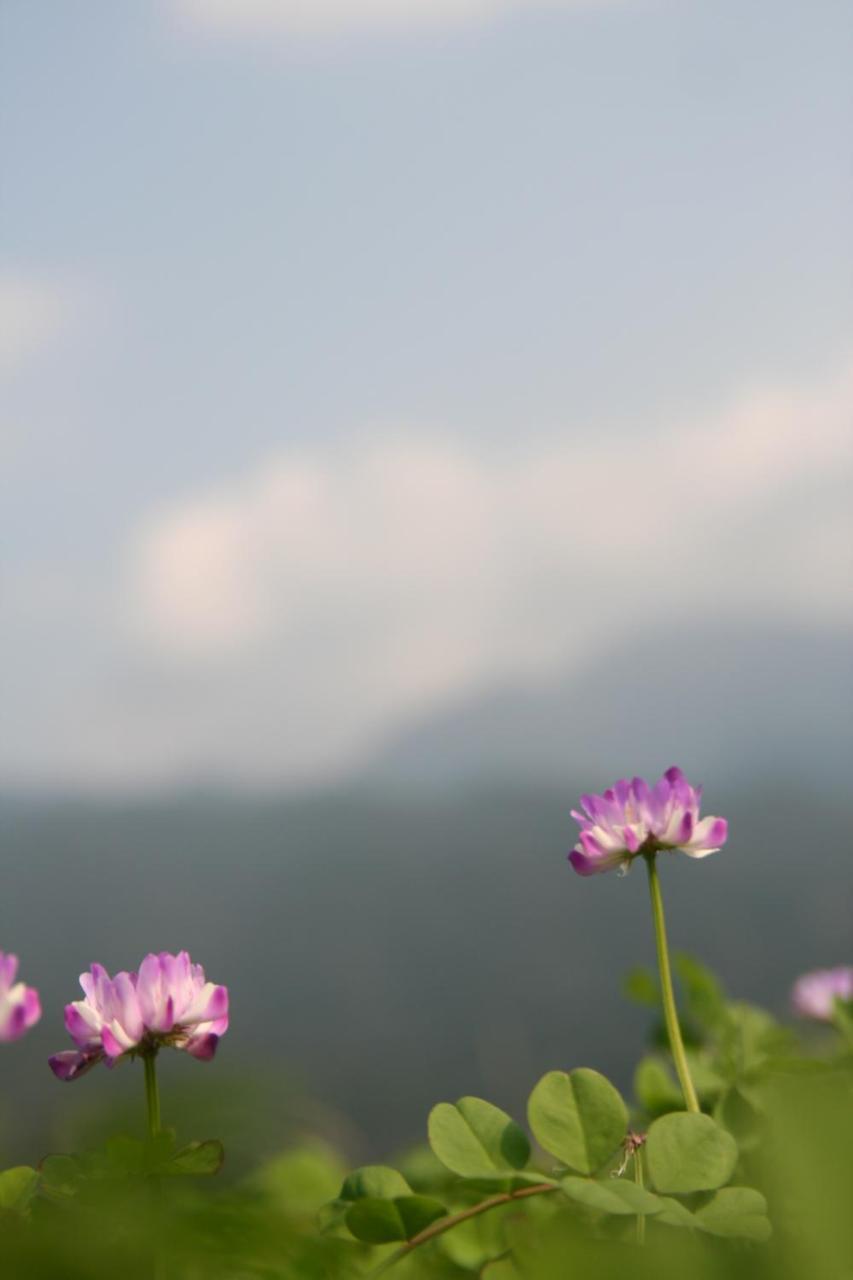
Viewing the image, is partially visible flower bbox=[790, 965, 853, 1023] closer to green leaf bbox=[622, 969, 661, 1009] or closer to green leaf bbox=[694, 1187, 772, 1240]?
green leaf bbox=[622, 969, 661, 1009]

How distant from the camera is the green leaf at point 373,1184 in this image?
0.79 metres

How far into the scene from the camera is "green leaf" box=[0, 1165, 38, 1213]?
74cm

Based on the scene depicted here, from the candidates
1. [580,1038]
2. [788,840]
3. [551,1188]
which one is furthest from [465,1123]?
[788,840]

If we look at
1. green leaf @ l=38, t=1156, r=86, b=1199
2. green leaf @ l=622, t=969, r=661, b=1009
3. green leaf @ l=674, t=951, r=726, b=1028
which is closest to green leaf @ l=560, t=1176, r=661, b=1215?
green leaf @ l=38, t=1156, r=86, b=1199

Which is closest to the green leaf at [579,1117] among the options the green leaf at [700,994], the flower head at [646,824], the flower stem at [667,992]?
the flower stem at [667,992]

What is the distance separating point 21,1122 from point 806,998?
→ 76.5 inches

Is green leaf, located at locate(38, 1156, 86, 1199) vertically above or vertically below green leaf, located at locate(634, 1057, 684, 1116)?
below

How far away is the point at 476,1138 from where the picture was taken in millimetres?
823

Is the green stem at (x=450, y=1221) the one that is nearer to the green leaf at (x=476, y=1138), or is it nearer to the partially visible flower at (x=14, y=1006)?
the green leaf at (x=476, y=1138)

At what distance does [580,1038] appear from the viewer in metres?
4.15

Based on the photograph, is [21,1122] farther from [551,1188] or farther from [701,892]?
[701,892]

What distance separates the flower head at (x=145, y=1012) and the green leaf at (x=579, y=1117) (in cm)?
22

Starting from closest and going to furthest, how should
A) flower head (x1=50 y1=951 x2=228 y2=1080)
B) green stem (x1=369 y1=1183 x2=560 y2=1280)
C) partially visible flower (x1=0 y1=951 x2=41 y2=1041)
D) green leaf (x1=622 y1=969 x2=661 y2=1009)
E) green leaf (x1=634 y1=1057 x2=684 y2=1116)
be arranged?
partially visible flower (x1=0 y1=951 x2=41 y2=1041)
green stem (x1=369 y1=1183 x2=560 y2=1280)
flower head (x1=50 y1=951 x2=228 y2=1080)
green leaf (x1=634 y1=1057 x2=684 y2=1116)
green leaf (x1=622 y1=969 x2=661 y2=1009)

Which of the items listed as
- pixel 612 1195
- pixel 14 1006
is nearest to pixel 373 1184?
pixel 612 1195
